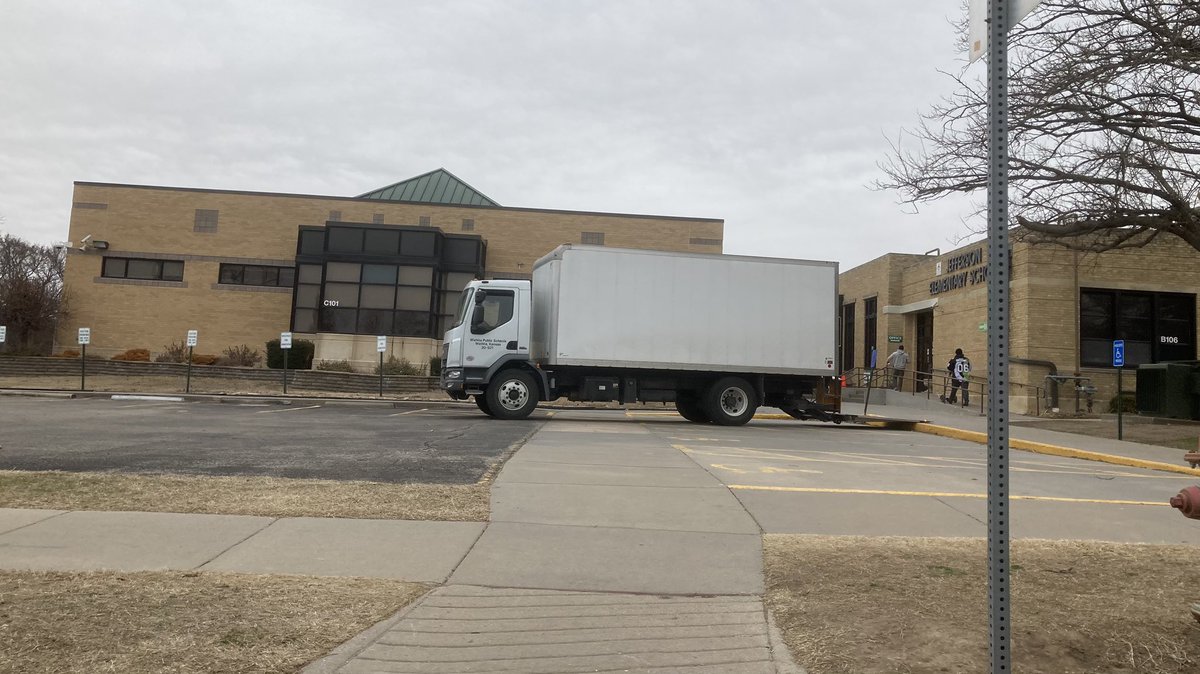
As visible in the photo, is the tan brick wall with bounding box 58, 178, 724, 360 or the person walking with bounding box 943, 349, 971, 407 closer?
the person walking with bounding box 943, 349, 971, 407

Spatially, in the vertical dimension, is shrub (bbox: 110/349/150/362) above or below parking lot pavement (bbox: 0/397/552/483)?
above

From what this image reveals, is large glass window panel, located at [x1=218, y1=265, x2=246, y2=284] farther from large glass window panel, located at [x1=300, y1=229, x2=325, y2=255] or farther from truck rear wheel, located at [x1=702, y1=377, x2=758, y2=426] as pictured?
truck rear wheel, located at [x1=702, y1=377, x2=758, y2=426]

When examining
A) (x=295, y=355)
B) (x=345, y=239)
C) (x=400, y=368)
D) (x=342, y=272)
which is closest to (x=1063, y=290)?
(x=400, y=368)

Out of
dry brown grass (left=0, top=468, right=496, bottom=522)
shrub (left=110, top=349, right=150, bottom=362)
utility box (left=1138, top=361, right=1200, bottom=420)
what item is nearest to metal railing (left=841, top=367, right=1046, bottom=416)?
utility box (left=1138, top=361, right=1200, bottom=420)

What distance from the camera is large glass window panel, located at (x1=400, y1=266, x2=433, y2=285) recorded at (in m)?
32.7

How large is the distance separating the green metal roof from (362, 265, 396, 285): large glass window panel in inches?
286

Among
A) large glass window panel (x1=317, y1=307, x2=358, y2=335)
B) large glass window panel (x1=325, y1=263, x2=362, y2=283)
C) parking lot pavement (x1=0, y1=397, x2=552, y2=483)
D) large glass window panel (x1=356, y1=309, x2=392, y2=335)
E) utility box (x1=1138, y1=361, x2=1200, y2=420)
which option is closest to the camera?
utility box (x1=1138, y1=361, x2=1200, y2=420)

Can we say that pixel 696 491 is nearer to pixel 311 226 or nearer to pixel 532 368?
pixel 532 368

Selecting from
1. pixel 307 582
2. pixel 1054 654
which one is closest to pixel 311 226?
pixel 307 582

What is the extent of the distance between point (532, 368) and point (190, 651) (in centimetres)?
1295

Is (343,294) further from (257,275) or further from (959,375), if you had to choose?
(959,375)

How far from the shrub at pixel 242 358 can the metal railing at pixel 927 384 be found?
22568mm

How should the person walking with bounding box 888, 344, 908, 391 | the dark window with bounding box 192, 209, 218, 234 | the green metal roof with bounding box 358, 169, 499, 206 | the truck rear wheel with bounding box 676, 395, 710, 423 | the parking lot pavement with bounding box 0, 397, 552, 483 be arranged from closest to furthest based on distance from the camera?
1. the parking lot pavement with bounding box 0, 397, 552, 483
2. the truck rear wheel with bounding box 676, 395, 710, 423
3. the person walking with bounding box 888, 344, 908, 391
4. the dark window with bounding box 192, 209, 218, 234
5. the green metal roof with bounding box 358, 169, 499, 206

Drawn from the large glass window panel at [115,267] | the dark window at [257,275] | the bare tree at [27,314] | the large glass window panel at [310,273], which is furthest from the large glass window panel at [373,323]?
the bare tree at [27,314]
